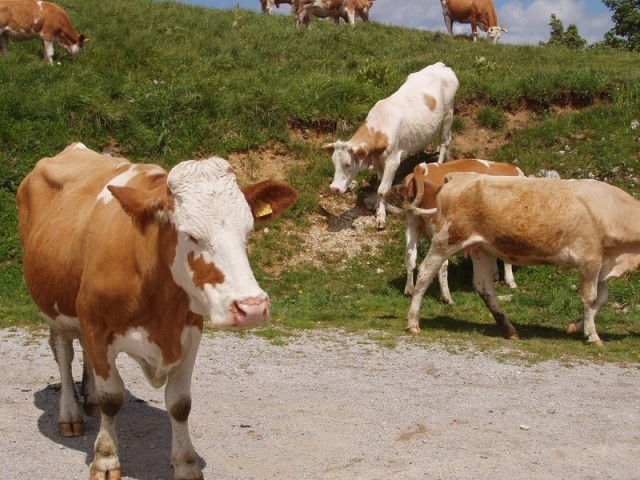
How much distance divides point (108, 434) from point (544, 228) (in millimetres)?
6680

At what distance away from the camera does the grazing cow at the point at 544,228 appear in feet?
34.5

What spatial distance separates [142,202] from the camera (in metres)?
4.90

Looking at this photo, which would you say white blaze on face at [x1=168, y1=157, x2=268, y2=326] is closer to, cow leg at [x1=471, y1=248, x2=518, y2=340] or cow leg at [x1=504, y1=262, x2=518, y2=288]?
cow leg at [x1=471, y1=248, x2=518, y2=340]

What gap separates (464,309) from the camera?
41.2ft

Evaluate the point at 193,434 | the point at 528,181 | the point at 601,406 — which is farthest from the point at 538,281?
the point at 193,434

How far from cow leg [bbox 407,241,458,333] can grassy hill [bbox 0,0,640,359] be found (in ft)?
1.10

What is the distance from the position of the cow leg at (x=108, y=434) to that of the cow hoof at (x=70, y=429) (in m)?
0.95

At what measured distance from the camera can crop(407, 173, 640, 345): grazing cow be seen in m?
10.5

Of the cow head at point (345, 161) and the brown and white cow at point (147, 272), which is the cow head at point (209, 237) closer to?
the brown and white cow at point (147, 272)

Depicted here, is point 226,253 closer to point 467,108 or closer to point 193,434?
point 193,434

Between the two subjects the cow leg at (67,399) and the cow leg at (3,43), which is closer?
the cow leg at (67,399)

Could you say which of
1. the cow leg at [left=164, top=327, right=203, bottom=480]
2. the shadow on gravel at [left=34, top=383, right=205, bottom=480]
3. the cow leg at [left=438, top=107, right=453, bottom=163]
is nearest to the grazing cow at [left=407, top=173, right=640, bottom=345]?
the shadow on gravel at [left=34, top=383, right=205, bottom=480]

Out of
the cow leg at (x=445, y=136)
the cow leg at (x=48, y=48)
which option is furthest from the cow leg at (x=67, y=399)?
the cow leg at (x=48, y=48)

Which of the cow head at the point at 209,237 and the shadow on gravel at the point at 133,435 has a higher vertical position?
the cow head at the point at 209,237
